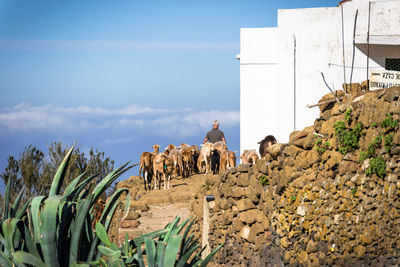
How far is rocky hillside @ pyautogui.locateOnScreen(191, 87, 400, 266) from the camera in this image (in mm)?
10172

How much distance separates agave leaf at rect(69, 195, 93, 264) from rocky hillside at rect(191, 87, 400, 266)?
5.68m

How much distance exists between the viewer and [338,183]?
10.5m

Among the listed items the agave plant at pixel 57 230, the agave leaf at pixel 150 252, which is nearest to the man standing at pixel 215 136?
the agave plant at pixel 57 230

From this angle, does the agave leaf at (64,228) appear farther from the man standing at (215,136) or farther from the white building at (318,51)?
the man standing at (215,136)

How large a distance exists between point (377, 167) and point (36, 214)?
614cm

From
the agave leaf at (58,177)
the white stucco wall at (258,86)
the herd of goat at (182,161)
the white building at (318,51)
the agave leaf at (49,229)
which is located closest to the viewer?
the agave leaf at (49,229)

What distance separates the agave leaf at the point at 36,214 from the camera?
19.3 ft

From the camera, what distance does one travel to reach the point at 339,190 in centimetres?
1053

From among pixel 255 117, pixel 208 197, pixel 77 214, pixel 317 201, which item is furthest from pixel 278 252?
pixel 255 117

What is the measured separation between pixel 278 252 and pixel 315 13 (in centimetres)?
954

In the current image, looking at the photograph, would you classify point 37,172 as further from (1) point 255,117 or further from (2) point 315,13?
(2) point 315,13

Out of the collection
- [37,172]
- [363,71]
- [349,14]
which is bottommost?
[37,172]

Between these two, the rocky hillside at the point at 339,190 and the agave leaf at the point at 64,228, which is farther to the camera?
the rocky hillside at the point at 339,190

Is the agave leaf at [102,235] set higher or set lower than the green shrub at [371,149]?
lower
